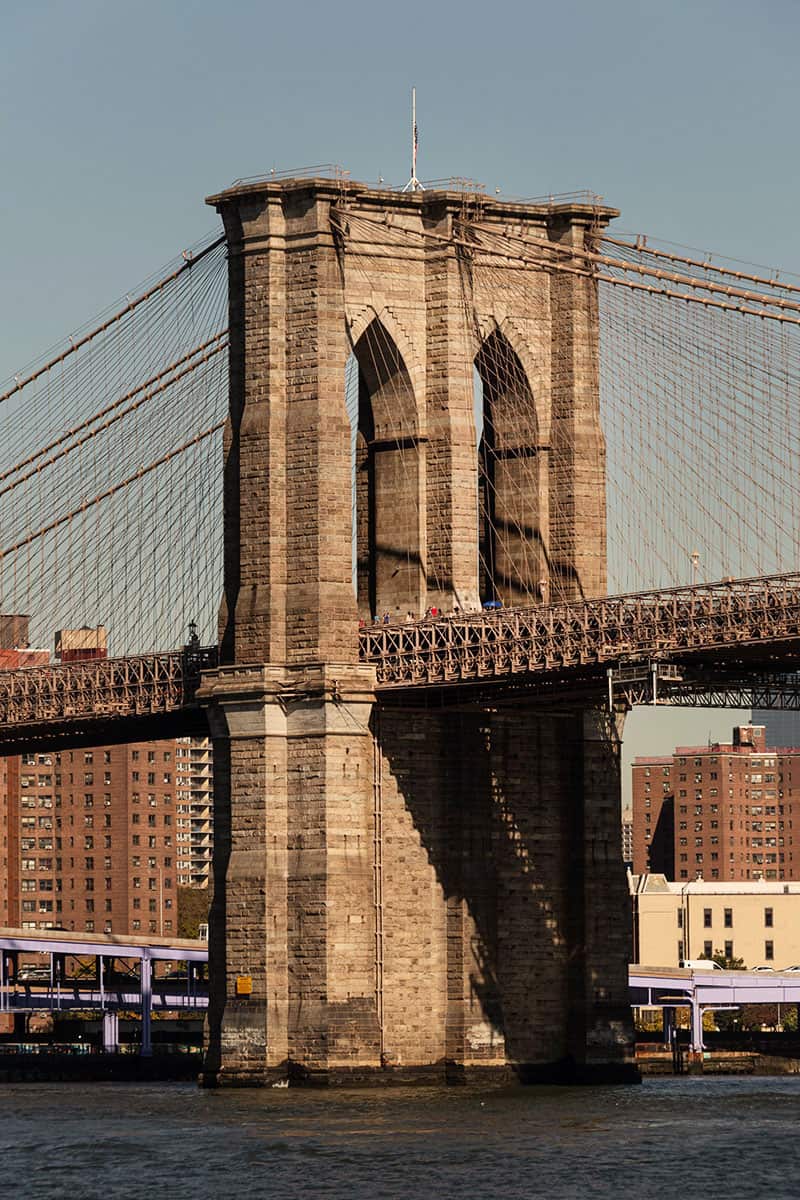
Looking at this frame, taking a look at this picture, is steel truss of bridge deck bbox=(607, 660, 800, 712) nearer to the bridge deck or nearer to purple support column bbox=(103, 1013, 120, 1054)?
the bridge deck

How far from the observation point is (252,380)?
101625 mm

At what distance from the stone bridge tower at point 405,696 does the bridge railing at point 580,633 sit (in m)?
1.83

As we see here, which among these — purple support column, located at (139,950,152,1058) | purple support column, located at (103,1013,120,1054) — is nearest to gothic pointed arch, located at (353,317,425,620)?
purple support column, located at (139,950,152,1058)

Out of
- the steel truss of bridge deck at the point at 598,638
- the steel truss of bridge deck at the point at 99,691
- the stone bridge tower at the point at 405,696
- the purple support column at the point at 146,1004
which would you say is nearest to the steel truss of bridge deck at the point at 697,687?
the steel truss of bridge deck at the point at 598,638

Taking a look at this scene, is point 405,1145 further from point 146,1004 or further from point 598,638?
point 146,1004

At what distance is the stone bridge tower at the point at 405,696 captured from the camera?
9969 cm

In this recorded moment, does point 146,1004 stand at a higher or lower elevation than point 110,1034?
higher

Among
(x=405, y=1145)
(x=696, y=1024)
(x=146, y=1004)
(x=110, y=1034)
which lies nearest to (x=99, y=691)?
(x=146, y=1004)

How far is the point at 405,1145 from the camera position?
266 ft

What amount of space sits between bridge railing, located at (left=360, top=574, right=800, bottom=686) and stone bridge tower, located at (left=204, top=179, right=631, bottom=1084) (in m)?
1.83

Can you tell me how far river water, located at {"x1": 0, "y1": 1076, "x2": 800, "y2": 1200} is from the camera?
73812mm

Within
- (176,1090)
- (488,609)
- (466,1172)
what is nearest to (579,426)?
Result: (488,609)

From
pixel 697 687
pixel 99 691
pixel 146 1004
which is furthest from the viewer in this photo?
pixel 146 1004

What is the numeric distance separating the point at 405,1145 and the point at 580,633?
68.9 ft
